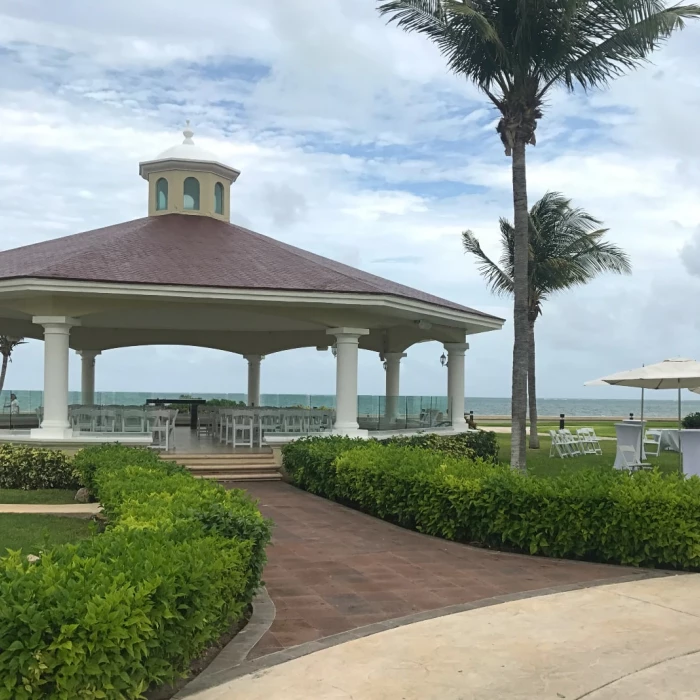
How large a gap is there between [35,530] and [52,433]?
5.50 m

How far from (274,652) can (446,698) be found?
4.38 ft

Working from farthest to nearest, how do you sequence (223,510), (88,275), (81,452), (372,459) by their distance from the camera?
(88,275), (81,452), (372,459), (223,510)

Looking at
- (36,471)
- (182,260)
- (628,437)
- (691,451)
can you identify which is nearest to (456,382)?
(628,437)

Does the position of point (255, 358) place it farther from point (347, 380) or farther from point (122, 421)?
point (347, 380)

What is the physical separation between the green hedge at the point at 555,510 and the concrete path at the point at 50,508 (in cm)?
403

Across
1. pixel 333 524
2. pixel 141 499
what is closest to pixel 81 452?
pixel 333 524

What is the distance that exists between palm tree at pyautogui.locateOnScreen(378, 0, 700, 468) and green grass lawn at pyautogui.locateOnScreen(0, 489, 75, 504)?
7783 millimetres

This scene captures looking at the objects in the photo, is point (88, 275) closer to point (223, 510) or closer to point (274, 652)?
point (223, 510)

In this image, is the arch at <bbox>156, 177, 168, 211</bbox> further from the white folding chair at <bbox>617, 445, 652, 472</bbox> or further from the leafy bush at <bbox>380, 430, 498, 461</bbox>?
the white folding chair at <bbox>617, 445, 652, 472</bbox>

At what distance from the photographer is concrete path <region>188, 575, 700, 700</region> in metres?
4.43

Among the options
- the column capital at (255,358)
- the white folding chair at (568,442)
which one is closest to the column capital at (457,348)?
the white folding chair at (568,442)

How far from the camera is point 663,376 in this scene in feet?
47.6

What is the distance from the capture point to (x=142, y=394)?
85.3 feet

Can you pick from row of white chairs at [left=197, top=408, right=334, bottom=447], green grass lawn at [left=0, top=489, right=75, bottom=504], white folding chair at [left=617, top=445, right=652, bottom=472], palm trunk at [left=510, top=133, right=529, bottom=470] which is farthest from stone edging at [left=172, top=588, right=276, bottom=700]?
white folding chair at [left=617, top=445, right=652, bottom=472]
